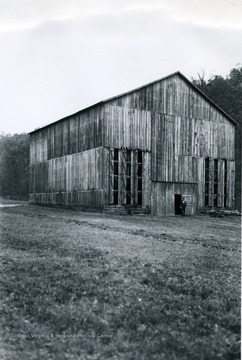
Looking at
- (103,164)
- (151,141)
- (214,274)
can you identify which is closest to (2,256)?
(214,274)

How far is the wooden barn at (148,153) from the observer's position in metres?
30.6

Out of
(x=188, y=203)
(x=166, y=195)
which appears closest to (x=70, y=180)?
(x=166, y=195)

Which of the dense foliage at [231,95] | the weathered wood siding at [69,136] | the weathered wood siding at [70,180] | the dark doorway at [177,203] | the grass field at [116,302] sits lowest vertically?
the grass field at [116,302]

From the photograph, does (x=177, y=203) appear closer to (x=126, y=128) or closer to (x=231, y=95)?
(x=126, y=128)

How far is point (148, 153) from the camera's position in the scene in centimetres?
3206

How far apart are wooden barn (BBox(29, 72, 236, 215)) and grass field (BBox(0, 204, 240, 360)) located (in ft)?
56.3

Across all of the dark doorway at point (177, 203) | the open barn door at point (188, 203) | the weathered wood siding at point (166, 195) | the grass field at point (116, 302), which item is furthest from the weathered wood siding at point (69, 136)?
the grass field at point (116, 302)

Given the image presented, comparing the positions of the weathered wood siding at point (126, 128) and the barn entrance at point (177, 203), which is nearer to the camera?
the weathered wood siding at point (126, 128)

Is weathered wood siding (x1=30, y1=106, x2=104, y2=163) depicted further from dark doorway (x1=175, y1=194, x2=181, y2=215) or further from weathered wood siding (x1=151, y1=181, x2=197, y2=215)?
dark doorway (x1=175, y1=194, x2=181, y2=215)

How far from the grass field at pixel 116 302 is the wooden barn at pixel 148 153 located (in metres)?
17.2

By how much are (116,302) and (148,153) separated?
80.9 ft

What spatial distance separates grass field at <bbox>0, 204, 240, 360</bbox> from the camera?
6.18m

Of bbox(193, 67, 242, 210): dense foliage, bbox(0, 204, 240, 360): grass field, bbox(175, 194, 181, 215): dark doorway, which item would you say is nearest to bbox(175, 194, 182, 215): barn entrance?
bbox(175, 194, 181, 215): dark doorway

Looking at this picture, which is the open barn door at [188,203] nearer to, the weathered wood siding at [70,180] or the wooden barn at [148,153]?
the wooden barn at [148,153]
